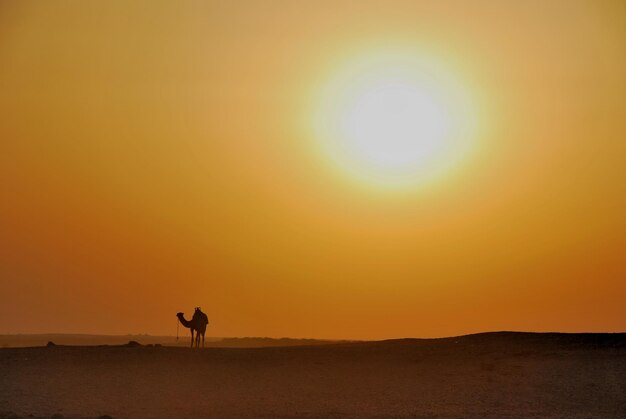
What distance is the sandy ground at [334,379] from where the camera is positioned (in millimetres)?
33781

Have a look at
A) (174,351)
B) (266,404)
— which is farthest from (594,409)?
(174,351)

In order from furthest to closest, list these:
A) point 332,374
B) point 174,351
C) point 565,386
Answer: point 174,351 < point 332,374 < point 565,386

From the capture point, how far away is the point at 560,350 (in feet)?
137

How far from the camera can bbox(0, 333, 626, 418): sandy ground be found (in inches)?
1330

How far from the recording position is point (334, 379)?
3850 centimetres

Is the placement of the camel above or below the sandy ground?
above

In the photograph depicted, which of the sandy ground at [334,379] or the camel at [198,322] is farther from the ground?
the camel at [198,322]

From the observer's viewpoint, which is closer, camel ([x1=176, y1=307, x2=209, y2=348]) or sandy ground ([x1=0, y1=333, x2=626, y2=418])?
sandy ground ([x1=0, y1=333, x2=626, y2=418])

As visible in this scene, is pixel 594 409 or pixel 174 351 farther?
pixel 174 351

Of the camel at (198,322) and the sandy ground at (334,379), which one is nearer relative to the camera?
the sandy ground at (334,379)

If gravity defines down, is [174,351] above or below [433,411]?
above

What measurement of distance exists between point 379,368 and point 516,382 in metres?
5.63

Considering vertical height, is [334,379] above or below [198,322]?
below

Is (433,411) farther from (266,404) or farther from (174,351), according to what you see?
(174,351)
